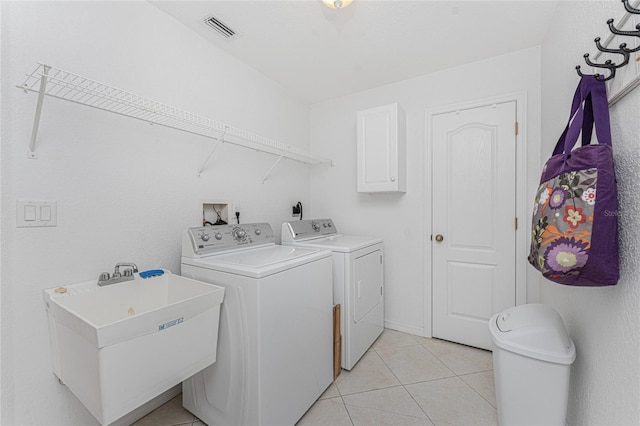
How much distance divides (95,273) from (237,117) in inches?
59.3

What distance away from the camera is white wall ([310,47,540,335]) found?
7.19ft

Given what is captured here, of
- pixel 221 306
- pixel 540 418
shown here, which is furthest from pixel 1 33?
pixel 540 418

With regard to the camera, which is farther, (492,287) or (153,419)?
(492,287)

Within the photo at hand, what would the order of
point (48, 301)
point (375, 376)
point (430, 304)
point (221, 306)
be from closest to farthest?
point (48, 301) → point (221, 306) → point (375, 376) → point (430, 304)

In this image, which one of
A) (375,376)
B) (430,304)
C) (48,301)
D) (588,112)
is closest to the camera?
(588,112)

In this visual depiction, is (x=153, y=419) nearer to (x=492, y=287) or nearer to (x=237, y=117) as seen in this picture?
(x=237, y=117)

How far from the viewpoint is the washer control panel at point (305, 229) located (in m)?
2.31

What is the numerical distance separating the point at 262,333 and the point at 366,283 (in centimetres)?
116

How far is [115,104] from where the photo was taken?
1.46 metres

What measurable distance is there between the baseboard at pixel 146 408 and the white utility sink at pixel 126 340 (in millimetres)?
509

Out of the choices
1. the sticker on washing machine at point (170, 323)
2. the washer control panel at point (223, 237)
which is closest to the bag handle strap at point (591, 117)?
the sticker on washing machine at point (170, 323)

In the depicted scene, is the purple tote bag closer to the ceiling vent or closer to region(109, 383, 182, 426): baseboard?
the ceiling vent

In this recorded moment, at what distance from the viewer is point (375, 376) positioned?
1.98 metres

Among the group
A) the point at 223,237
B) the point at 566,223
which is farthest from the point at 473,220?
the point at 223,237
